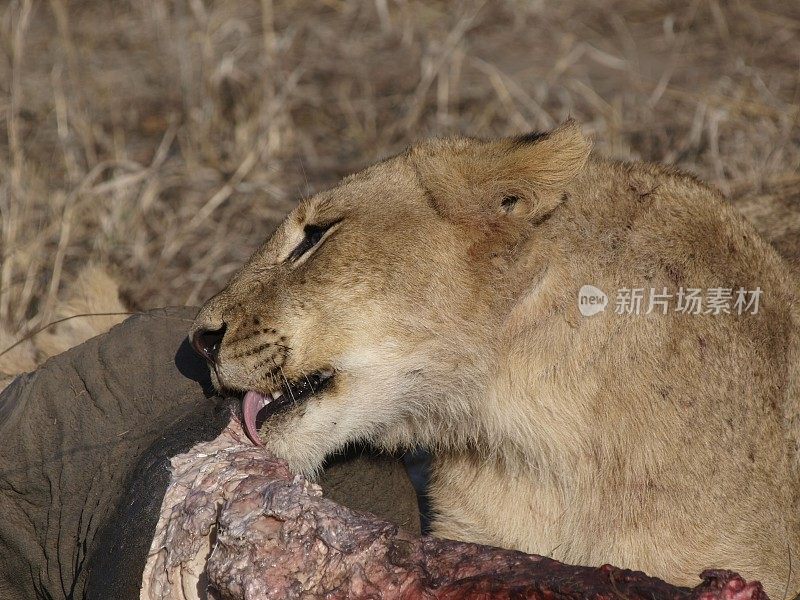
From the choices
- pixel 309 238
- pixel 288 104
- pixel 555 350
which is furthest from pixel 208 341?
pixel 288 104

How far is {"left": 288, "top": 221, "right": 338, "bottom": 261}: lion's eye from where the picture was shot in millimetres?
3006

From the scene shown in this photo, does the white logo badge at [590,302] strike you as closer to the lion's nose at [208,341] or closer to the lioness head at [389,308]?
the lioness head at [389,308]

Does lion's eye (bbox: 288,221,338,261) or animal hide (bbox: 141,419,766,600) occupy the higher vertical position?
lion's eye (bbox: 288,221,338,261)

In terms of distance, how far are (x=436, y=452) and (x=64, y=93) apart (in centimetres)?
406

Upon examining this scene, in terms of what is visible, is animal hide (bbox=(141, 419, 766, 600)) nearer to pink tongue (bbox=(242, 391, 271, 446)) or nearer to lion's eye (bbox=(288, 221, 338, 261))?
pink tongue (bbox=(242, 391, 271, 446))

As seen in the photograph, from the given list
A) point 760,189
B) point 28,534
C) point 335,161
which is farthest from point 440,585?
point 335,161

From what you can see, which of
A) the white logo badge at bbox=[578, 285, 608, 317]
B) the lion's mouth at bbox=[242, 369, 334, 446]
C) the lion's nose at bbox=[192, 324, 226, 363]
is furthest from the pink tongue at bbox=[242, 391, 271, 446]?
the white logo badge at bbox=[578, 285, 608, 317]

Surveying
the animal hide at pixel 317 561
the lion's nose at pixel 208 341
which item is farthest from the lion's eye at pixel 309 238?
the animal hide at pixel 317 561

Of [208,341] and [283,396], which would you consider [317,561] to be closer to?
[283,396]

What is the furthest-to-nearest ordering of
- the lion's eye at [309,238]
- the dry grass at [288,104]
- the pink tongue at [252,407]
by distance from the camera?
the dry grass at [288,104] → the lion's eye at [309,238] → the pink tongue at [252,407]

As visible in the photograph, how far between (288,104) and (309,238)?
11.5ft

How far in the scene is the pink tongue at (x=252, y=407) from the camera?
9.11 feet

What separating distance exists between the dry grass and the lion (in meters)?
1.17

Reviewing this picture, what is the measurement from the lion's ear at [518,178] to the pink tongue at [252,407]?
64 cm
